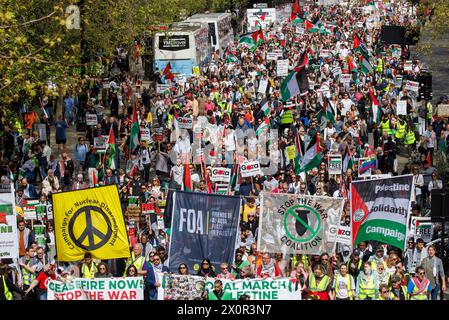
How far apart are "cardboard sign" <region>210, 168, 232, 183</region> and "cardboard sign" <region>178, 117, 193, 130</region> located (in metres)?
5.54

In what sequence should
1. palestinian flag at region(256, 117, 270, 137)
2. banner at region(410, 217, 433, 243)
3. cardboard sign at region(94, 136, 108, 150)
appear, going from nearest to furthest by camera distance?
1. banner at region(410, 217, 433, 243)
2. cardboard sign at region(94, 136, 108, 150)
3. palestinian flag at region(256, 117, 270, 137)

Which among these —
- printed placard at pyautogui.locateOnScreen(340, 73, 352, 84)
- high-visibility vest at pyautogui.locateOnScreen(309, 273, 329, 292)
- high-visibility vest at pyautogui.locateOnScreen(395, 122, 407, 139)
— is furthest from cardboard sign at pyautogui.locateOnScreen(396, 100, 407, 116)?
high-visibility vest at pyautogui.locateOnScreen(309, 273, 329, 292)

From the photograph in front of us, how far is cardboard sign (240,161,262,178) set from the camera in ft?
83.6

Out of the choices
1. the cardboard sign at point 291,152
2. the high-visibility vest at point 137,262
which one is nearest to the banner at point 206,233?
the high-visibility vest at point 137,262

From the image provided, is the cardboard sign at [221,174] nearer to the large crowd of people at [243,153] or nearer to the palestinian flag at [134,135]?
the large crowd of people at [243,153]

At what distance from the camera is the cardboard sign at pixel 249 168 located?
2548cm

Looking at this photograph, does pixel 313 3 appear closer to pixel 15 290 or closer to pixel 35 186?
pixel 35 186

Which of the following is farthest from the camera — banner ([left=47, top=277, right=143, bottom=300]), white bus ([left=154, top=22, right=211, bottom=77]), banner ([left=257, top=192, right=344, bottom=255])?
white bus ([left=154, top=22, right=211, bottom=77])

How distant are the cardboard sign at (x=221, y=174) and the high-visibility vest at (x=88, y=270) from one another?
7.01 m

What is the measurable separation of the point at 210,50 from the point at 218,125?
2209 cm

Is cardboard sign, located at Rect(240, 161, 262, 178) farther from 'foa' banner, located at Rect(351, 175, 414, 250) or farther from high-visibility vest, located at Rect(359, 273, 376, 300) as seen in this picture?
high-visibility vest, located at Rect(359, 273, 376, 300)

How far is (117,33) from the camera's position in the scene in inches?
1567

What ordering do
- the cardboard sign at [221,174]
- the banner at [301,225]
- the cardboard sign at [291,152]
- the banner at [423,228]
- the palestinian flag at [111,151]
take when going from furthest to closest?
the palestinian flag at [111,151], the cardboard sign at [291,152], the cardboard sign at [221,174], the banner at [423,228], the banner at [301,225]
